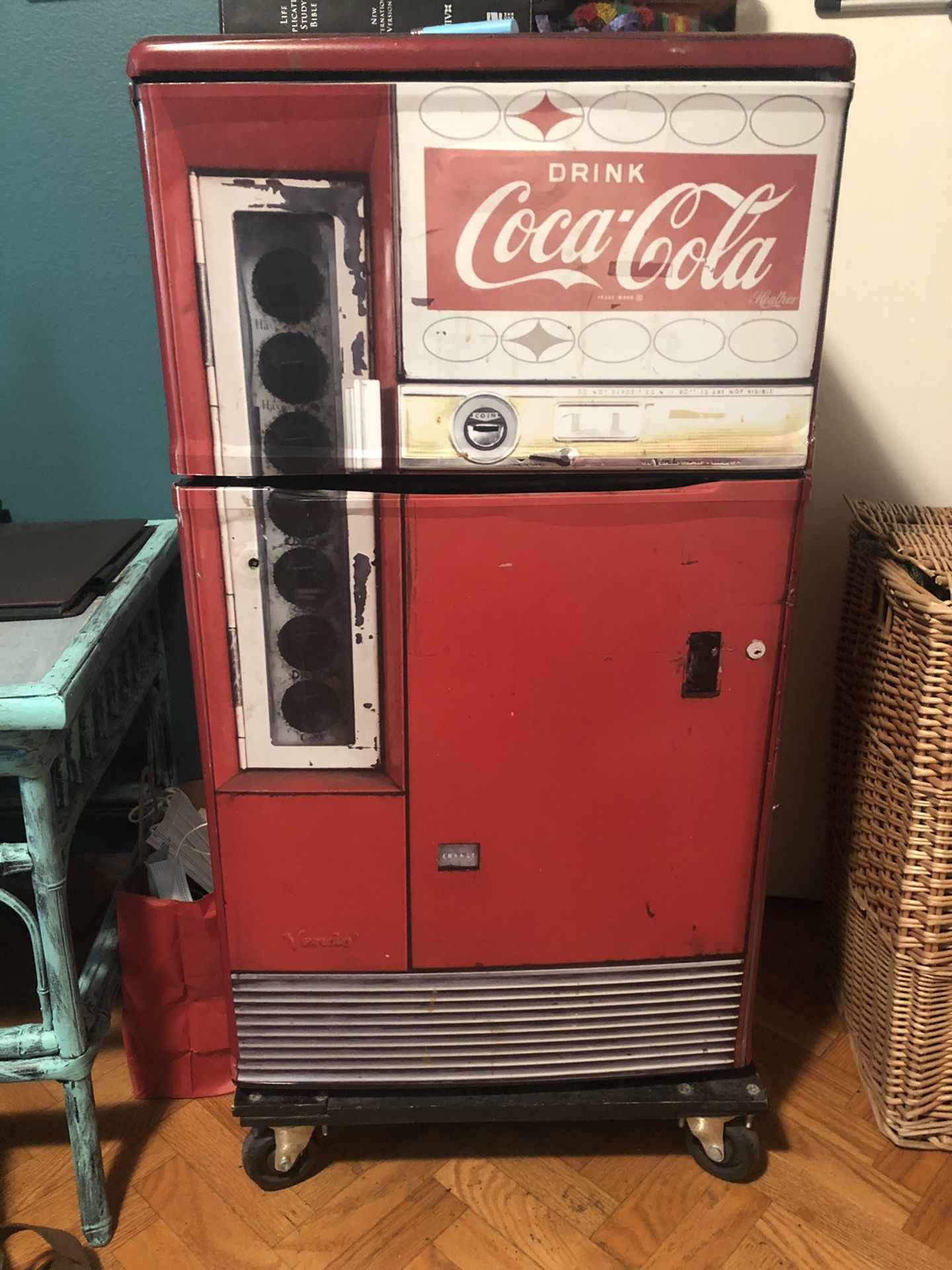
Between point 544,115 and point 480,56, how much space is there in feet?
0.23

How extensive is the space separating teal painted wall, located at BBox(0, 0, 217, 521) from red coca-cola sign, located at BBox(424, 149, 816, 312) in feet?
2.42

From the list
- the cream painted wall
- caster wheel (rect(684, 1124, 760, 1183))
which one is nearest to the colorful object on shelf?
the cream painted wall

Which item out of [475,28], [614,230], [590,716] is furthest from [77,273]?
[590,716]

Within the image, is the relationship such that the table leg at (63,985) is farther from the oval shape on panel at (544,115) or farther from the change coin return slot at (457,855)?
the oval shape on panel at (544,115)

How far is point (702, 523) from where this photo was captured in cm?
93

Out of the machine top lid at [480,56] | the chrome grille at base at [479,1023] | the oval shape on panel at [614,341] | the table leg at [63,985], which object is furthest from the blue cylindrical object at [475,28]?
the chrome grille at base at [479,1023]

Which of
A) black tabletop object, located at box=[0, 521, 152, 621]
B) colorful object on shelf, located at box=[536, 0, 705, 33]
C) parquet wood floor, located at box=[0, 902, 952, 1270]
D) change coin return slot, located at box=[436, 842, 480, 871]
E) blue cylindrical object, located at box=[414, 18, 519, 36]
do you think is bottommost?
parquet wood floor, located at box=[0, 902, 952, 1270]

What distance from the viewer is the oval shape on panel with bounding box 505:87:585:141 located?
81 cm

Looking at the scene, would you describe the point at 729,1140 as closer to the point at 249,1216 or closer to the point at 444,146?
the point at 249,1216

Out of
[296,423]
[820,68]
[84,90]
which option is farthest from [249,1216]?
[84,90]

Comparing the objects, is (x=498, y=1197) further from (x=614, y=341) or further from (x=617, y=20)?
(x=617, y=20)

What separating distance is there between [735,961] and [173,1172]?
77 cm

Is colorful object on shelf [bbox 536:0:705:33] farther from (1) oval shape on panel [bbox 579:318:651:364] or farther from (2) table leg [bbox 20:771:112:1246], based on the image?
(2) table leg [bbox 20:771:112:1246]

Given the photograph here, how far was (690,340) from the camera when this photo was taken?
873 mm
